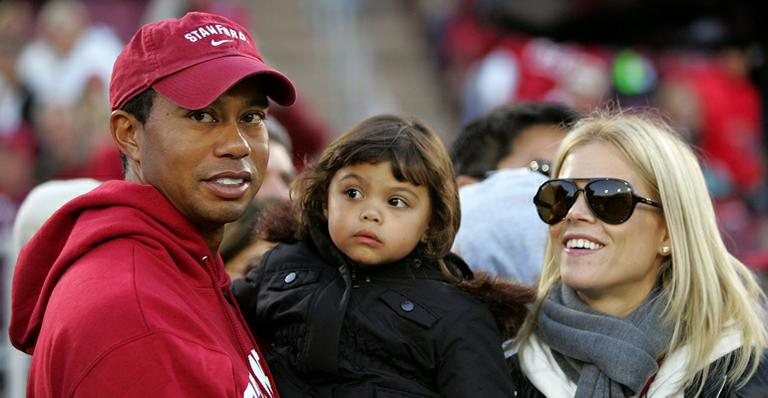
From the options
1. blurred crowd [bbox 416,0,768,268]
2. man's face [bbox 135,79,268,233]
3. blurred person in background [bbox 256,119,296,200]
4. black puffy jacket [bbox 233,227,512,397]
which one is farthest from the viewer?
blurred crowd [bbox 416,0,768,268]

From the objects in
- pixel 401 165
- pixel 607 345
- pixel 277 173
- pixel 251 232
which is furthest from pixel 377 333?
pixel 277 173

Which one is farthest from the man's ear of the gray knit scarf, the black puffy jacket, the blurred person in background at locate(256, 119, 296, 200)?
the blurred person in background at locate(256, 119, 296, 200)

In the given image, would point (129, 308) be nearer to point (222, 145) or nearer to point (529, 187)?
point (222, 145)

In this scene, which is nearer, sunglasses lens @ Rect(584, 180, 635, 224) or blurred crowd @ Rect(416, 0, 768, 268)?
sunglasses lens @ Rect(584, 180, 635, 224)

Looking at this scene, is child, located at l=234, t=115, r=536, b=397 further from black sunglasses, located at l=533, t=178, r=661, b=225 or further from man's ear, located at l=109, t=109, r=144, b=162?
man's ear, located at l=109, t=109, r=144, b=162

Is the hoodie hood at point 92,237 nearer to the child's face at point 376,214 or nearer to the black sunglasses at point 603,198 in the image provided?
the child's face at point 376,214

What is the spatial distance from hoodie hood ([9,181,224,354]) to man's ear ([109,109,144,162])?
0.12 meters

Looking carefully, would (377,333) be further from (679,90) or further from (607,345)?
(679,90)

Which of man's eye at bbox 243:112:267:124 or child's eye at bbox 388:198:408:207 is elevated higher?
man's eye at bbox 243:112:267:124

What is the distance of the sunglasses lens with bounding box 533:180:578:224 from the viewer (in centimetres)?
361

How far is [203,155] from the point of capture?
308 cm

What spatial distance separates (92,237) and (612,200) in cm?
153

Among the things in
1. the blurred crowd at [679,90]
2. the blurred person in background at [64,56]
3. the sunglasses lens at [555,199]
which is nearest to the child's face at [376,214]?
the sunglasses lens at [555,199]

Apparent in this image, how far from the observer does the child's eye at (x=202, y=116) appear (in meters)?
3.05
